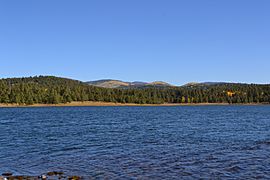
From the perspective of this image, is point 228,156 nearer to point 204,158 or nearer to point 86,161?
point 204,158

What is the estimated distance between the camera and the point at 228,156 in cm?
3722

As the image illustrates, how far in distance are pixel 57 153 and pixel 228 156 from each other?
18.1 metres

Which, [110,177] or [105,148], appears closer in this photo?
[110,177]

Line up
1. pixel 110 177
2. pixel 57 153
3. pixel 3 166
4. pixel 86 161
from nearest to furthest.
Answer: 1. pixel 110 177
2. pixel 3 166
3. pixel 86 161
4. pixel 57 153

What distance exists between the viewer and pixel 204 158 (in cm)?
3606

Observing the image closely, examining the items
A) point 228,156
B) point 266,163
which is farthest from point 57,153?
point 266,163

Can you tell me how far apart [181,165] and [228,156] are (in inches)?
276

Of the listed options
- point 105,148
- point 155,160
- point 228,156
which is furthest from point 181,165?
point 105,148

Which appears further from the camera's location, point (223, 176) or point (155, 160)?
point (155, 160)

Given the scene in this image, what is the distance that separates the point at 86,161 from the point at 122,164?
3.68 metres

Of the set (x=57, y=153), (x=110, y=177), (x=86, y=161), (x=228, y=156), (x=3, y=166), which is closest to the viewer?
(x=110, y=177)

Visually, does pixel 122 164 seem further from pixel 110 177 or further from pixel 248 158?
pixel 248 158

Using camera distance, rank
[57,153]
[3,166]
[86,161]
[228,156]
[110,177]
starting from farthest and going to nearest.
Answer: [57,153] < [228,156] < [86,161] < [3,166] < [110,177]

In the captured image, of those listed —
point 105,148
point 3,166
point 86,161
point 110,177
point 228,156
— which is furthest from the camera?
point 105,148
